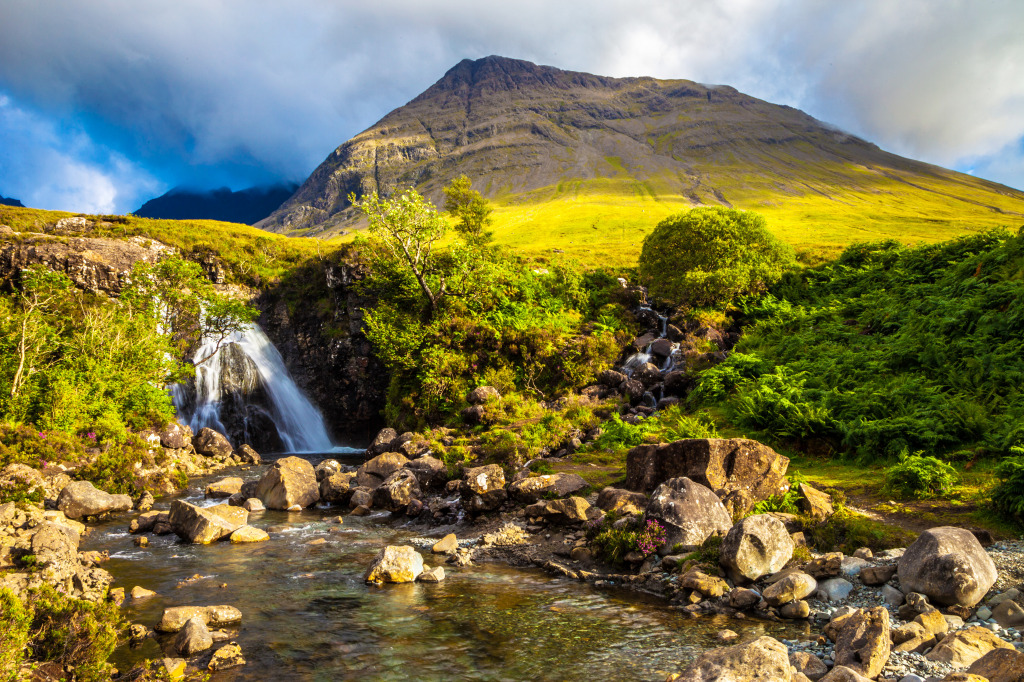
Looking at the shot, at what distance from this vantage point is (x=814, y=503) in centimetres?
1421

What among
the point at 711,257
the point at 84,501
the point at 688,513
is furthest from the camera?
the point at 711,257

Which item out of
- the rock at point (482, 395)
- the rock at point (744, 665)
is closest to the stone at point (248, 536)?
the rock at point (744, 665)

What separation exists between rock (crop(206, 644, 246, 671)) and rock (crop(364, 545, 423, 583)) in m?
4.12

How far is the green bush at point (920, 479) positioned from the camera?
14648 mm

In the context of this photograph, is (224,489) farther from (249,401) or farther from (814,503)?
(814,503)

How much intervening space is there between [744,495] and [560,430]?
467 inches

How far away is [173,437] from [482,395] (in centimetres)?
1665

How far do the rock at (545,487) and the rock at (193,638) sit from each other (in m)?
11.0

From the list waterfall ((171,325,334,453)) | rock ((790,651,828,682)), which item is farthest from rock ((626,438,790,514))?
waterfall ((171,325,334,453))

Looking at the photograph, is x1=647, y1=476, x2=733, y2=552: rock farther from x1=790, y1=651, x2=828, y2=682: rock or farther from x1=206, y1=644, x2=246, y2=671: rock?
x1=206, y1=644, x2=246, y2=671: rock

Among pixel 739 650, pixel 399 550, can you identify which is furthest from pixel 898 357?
pixel 399 550

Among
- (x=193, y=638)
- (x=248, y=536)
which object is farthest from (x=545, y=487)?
(x=193, y=638)

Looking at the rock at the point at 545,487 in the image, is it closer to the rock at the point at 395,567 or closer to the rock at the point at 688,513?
the rock at the point at 688,513

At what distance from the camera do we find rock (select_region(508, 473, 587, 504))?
61.8 ft
